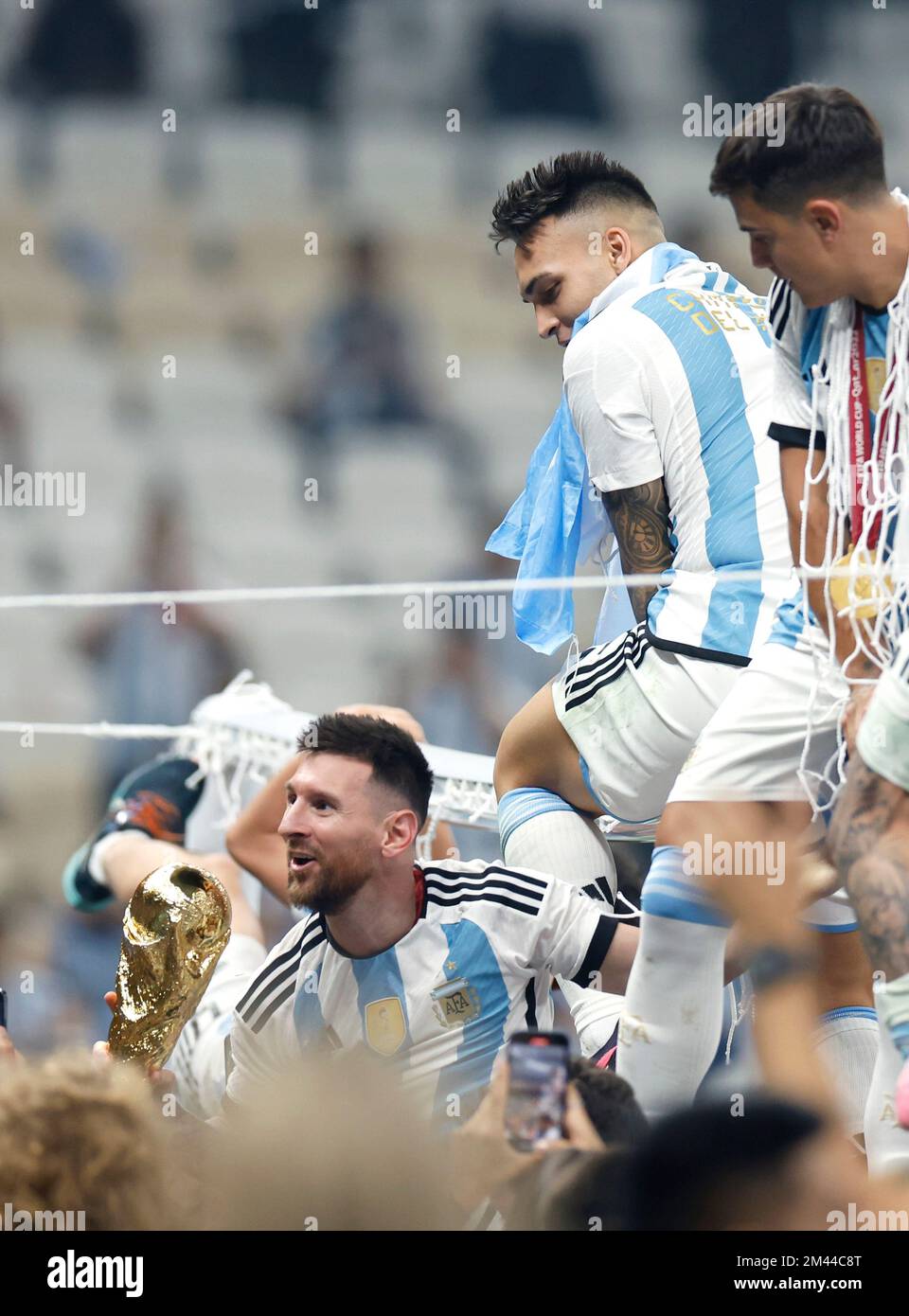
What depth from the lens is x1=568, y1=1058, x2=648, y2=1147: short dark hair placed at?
6.65 ft

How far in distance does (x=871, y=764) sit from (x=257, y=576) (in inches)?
202

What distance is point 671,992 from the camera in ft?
7.45

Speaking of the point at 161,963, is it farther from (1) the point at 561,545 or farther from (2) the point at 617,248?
(2) the point at 617,248

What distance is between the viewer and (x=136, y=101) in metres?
7.82

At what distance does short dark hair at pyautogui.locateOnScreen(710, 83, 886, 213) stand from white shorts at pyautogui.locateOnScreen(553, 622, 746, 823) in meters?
0.80

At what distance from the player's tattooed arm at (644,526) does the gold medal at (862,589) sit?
1.85 ft

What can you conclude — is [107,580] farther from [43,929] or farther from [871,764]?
[871,764]

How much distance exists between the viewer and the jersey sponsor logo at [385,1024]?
2652mm

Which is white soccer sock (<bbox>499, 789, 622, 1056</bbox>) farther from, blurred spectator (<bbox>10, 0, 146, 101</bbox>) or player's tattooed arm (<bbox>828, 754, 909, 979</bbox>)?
blurred spectator (<bbox>10, 0, 146, 101</bbox>)

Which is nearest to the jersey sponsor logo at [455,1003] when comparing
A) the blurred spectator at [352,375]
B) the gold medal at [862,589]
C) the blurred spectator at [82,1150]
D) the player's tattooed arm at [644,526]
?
the player's tattooed arm at [644,526]
